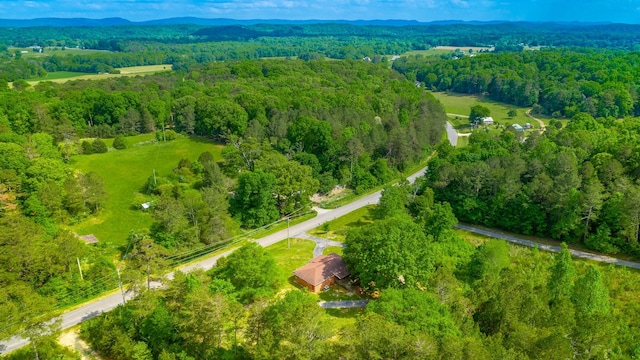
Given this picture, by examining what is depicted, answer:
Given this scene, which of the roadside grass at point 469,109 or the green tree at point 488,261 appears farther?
the roadside grass at point 469,109

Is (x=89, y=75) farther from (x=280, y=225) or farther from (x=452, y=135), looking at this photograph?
(x=280, y=225)

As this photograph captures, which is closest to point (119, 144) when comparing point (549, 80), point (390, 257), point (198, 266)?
point (198, 266)

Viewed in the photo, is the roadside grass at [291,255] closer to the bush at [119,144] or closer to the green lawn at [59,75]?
the bush at [119,144]

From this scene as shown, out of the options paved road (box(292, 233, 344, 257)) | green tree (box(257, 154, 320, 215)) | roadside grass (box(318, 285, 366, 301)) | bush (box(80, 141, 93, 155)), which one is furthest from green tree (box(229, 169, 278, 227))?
bush (box(80, 141, 93, 155))

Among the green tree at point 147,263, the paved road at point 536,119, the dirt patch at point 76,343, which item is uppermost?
the green tree at point 147,263

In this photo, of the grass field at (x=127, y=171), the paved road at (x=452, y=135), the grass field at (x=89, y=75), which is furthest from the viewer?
the grass field at (x=89, y=75)

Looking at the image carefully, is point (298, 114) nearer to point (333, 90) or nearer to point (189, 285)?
point (333, 90)

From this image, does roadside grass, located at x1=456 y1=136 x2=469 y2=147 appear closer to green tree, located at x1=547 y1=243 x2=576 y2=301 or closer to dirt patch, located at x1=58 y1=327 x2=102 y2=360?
green tree, located at x1=547 y1=243 x2=576 y2=301

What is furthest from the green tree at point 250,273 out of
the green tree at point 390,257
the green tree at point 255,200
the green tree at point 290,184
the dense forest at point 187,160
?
the green tree at point 290,184
